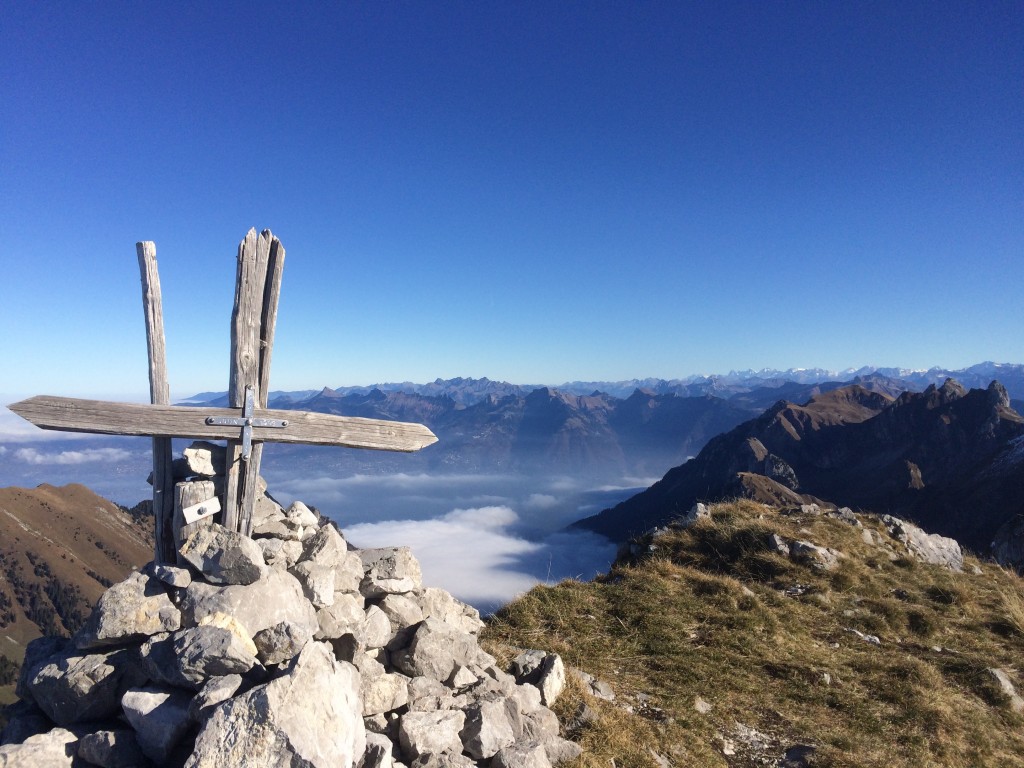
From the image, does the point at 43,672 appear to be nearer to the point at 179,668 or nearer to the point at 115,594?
the point at 115,594

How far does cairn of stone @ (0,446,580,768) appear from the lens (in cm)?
566

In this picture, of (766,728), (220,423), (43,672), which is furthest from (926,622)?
(43,672)

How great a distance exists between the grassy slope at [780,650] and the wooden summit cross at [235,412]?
19.6 ft

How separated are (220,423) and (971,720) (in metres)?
14.2

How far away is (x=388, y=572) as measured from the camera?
32.9ft

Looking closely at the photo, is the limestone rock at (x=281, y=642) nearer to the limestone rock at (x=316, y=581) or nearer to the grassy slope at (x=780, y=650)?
the limestone rock at (x=316, y=581)

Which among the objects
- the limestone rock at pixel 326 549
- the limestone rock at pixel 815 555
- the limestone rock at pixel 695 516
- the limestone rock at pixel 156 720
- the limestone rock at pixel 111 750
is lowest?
the limestone rock at pixel 815 555

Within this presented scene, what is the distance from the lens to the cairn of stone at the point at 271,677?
5660mm

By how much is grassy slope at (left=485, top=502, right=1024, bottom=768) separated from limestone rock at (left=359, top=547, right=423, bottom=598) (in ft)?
7.82

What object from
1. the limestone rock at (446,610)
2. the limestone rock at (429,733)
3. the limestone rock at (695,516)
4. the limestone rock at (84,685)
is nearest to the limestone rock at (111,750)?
the limestone rock at (84,685)

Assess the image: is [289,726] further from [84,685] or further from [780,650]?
[780,650]

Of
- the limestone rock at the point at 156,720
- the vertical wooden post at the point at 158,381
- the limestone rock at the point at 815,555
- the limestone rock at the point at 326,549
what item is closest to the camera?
the limestone rock at the point at 156,720

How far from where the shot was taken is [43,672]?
6828mm

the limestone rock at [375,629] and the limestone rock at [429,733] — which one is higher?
the limestone rock at [375,629]
